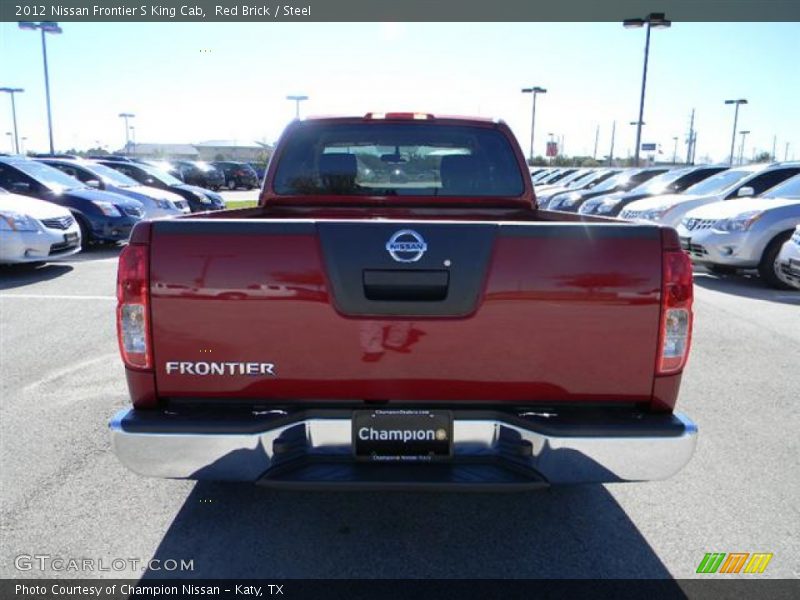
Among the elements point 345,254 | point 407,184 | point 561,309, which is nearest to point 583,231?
point 561,309

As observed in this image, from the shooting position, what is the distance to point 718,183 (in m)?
12.7

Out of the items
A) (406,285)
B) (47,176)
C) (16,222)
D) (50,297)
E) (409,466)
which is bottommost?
(50,297)

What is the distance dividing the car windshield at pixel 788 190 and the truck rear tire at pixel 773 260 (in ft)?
3.15

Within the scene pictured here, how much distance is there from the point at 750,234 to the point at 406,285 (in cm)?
853

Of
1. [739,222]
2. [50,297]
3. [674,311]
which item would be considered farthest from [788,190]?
[50,297]

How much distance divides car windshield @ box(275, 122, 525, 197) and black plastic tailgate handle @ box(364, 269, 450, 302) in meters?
1.82

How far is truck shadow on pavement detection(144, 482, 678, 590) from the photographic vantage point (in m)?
2.66

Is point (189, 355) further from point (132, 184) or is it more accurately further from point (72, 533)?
point (132, 184)

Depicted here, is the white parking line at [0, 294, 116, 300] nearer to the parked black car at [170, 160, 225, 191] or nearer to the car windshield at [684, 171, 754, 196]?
the car windshield at [684, 171, 754, 196]

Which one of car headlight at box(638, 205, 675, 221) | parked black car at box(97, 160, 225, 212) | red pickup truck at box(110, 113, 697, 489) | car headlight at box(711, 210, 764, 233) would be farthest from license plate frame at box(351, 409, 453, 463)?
parked black car at box(97, 160, 225, 212)

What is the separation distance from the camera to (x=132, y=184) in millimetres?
14359

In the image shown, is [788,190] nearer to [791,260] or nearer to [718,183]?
[791,260]

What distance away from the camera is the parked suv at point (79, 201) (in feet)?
37.3

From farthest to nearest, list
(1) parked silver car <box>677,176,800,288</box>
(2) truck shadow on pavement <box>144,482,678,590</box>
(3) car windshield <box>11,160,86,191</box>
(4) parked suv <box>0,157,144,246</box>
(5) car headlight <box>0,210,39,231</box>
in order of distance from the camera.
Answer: (3) car windshield <box>11,160,86,191</box>, (4) parked suv <box>0,157,144,246</box>, (1) parked silver car <box>677,176,800,288</box>, (5) car headlight <box>0,210,39,231</box>, (2) truck shadow on pavement <box>144,482,678,590</box>
